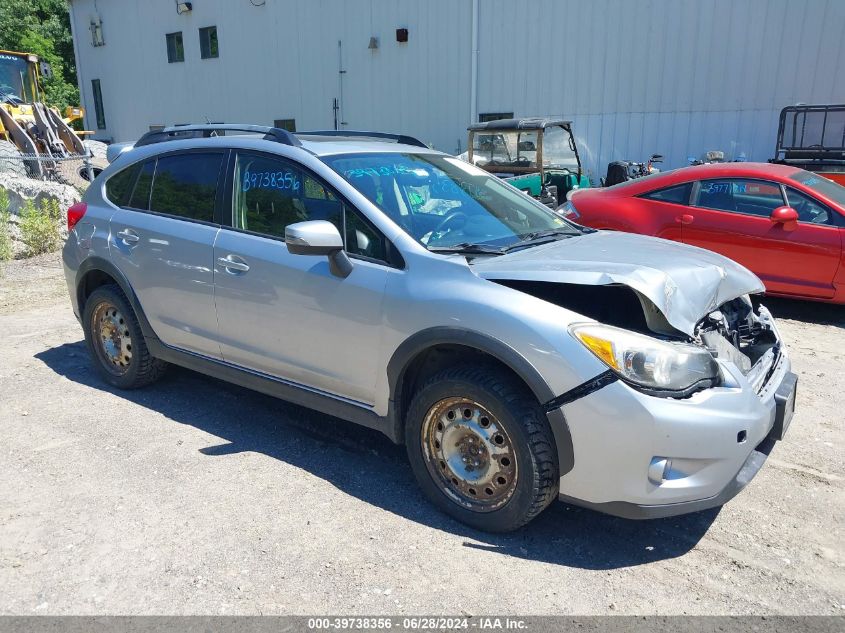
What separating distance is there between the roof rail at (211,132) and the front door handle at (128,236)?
2.33 ft

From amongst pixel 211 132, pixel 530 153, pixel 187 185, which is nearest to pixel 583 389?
pixel 187 185

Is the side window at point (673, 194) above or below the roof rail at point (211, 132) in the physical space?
below

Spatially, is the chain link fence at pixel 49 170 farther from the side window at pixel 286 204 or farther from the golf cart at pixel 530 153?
the side window at pixel 286 204

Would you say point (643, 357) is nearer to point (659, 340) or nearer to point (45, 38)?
point (659, 340)

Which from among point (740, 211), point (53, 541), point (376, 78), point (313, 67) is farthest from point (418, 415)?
point (313, 67)

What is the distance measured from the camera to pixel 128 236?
4512 mm

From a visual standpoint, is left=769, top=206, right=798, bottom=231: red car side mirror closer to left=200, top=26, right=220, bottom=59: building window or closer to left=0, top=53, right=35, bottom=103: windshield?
left=0, top=53, right=35, bottom=103: windshield

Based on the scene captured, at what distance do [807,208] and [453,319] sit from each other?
5186mm

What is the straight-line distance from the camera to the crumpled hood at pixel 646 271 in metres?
2.86

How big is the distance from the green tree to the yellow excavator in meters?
16.0

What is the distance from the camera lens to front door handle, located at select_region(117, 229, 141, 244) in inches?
176

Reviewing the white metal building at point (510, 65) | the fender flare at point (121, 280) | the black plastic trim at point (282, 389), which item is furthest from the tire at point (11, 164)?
the black plastic trim at point (282, 389)

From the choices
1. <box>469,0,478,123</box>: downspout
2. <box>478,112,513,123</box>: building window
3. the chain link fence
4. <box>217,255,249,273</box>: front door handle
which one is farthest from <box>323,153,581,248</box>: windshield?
<box>469,0,478,123</box>: downspout

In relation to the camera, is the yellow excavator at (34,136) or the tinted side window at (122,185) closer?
the tinted side window at (122,185)
